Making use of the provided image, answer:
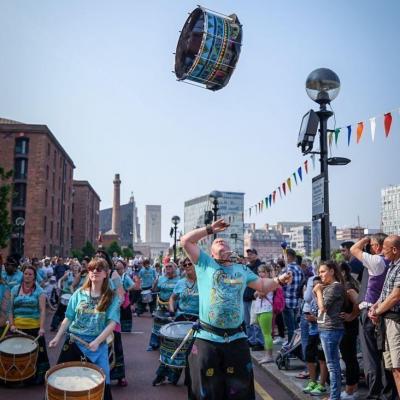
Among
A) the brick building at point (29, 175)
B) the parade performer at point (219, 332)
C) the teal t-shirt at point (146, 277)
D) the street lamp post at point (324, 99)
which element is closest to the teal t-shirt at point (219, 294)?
the parade performer at point (219, 332)

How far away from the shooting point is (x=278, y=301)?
11.0 metres

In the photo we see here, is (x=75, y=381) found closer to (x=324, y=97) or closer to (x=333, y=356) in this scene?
(x=333, y=356)

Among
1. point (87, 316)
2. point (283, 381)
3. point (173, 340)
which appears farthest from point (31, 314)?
point (283, 381)

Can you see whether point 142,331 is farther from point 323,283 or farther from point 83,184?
point 83,184

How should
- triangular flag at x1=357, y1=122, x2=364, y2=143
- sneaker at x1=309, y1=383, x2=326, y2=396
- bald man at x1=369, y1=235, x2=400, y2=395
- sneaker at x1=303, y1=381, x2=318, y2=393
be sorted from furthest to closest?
triangular flag at x1=357, y1=122, x2=364, y2=143
sneaker at x1=303, y1=381, x2=318, y2=393
sneaker at x1=309, y1=383, x2=326, y2=396
bald man at x1=369, y1=235, x2=400, y2=395

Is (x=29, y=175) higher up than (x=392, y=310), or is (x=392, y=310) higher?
(x=29, y=175)

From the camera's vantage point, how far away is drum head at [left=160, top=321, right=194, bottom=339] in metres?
7.31

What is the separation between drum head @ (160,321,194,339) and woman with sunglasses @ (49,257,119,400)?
6.16 ft

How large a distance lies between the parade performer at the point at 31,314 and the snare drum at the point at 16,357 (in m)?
0.29

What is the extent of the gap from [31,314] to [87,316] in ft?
9.39

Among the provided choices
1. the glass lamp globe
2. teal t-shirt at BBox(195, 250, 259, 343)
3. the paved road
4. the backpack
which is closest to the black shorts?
the paved road

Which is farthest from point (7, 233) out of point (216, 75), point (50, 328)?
point (216, 75)

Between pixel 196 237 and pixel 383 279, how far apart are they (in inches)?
105

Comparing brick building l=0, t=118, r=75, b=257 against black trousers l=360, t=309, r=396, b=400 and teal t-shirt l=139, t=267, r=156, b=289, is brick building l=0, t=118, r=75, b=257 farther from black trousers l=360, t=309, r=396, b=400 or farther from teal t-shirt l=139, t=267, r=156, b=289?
black trousers l=360, t=309, r=396, b=400
